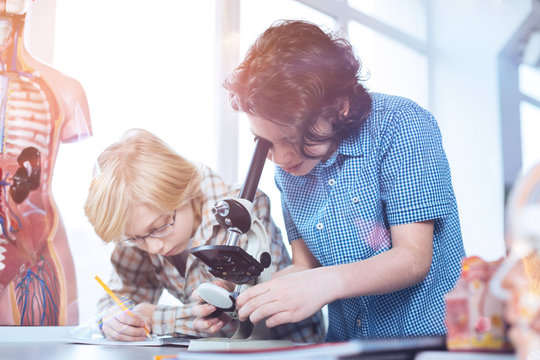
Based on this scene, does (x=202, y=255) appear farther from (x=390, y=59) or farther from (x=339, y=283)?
(x=390, y=59)

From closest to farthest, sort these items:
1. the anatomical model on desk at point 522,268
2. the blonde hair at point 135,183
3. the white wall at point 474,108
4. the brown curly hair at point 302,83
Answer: the anatomical model on desk at point 522,268, the brown curly hair at point 302,83, the blonde hair at point 135,183, the white wall at point 474,108

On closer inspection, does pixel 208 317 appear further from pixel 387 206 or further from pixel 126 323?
pixel 387 206

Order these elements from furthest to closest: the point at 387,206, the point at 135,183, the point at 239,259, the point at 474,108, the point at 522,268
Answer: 1. the point at 474,108
2. the point at 135,183
3. the point at 387,206
4. the point at 239,259
5. the point at 522,268

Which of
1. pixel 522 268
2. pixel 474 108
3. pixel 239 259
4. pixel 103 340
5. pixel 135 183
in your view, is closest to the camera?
pixel 522 268

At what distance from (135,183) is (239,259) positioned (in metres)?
0.54

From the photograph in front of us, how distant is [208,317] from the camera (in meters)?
1.19

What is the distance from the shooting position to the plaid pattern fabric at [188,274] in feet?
4.44

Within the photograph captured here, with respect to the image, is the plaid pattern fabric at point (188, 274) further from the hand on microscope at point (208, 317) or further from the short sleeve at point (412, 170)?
the short sleeve at point (412, 170)

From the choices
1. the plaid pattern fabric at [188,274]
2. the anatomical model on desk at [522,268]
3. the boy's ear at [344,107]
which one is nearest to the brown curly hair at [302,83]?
the boy's ear at [344,107]

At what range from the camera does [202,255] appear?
0.98 meters

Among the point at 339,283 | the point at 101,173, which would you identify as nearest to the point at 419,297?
the point at 339,283

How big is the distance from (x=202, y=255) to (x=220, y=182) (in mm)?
539

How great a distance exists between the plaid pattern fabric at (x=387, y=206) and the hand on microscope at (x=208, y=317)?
0.84 ft

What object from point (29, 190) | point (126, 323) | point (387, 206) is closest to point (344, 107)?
point (387, 206)
